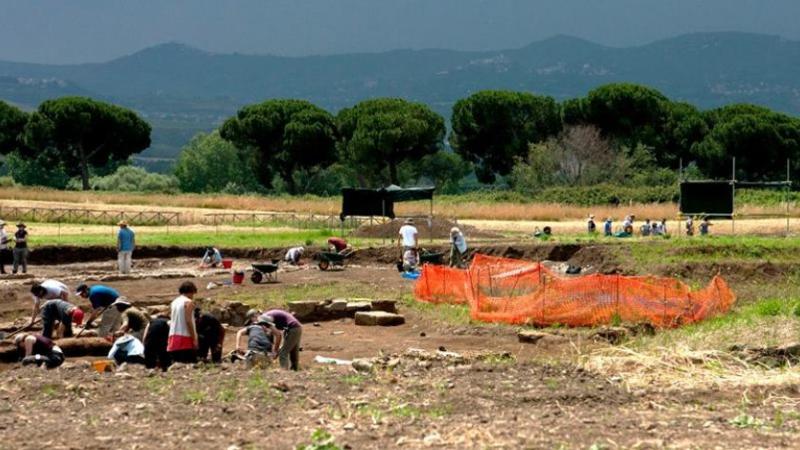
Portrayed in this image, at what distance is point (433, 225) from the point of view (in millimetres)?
53219

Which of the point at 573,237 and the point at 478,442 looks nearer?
the point at 478,442

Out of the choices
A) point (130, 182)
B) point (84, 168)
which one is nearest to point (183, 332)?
point (84, 168)

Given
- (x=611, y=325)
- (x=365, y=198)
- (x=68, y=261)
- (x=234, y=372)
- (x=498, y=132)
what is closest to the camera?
(x=234, y=372)

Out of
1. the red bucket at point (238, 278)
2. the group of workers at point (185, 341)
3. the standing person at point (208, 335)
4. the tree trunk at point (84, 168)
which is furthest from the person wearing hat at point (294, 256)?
the tree trunk at point (84, 168)

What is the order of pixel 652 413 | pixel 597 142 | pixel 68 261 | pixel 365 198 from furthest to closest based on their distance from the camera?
pixel 597 142 < pixel 365 198 < pixel 68 261 < pixel 652 413

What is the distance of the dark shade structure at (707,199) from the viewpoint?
46438 mm

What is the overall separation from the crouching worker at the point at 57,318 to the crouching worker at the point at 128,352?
3751 mm

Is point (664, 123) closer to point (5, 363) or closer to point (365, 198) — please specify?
point (365, 198)

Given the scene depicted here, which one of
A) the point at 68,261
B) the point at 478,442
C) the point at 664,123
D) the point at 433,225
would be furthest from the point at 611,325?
→ the point at 664,123

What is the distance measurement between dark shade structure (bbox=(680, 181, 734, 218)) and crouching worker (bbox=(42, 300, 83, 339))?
91.8 ft

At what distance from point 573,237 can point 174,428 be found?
3885 centimetres

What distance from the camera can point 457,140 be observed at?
113m

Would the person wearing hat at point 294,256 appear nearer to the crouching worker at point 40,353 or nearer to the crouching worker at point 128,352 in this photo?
the crouching worker at point 40,353

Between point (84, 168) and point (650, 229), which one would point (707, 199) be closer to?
point (650, 229)
